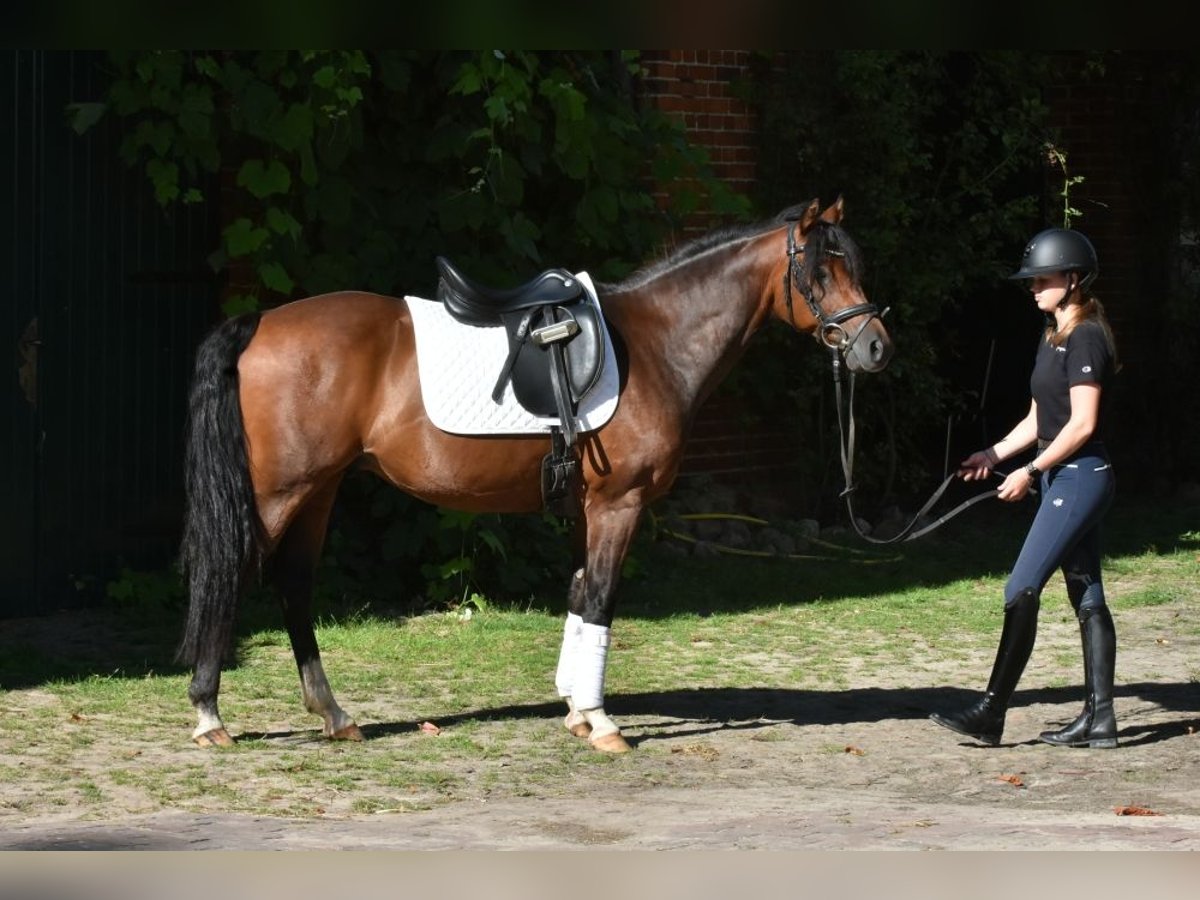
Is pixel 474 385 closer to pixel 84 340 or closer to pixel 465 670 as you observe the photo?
pixel 465 670

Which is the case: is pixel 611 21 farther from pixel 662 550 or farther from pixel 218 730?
pixel 662 550

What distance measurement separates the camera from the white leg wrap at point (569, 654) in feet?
22.7

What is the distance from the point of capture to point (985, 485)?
14234 millimetres

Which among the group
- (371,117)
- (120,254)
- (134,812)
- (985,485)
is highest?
(371,117)

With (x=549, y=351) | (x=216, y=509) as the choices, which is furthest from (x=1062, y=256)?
(x=216, y=509)

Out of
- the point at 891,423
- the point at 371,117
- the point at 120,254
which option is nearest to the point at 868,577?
the point at 891,423

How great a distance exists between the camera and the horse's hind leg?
6711mm

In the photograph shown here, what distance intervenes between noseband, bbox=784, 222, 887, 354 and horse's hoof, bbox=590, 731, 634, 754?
5.57ft

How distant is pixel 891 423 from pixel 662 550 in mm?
2561

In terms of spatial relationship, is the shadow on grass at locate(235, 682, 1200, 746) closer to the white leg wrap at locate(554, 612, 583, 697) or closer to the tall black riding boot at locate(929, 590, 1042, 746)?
the tall black riding boot at locate(929, 590, 1042, 746)

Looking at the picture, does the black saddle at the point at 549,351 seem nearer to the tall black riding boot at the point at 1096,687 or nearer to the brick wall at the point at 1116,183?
the tall black riding boot at the point at 1096,687

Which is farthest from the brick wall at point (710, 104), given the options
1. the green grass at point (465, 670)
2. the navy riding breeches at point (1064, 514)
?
the navy riding breeches at point (1064, 514)

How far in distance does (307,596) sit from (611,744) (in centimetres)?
129

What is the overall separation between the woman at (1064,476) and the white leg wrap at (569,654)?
1.48 meters
